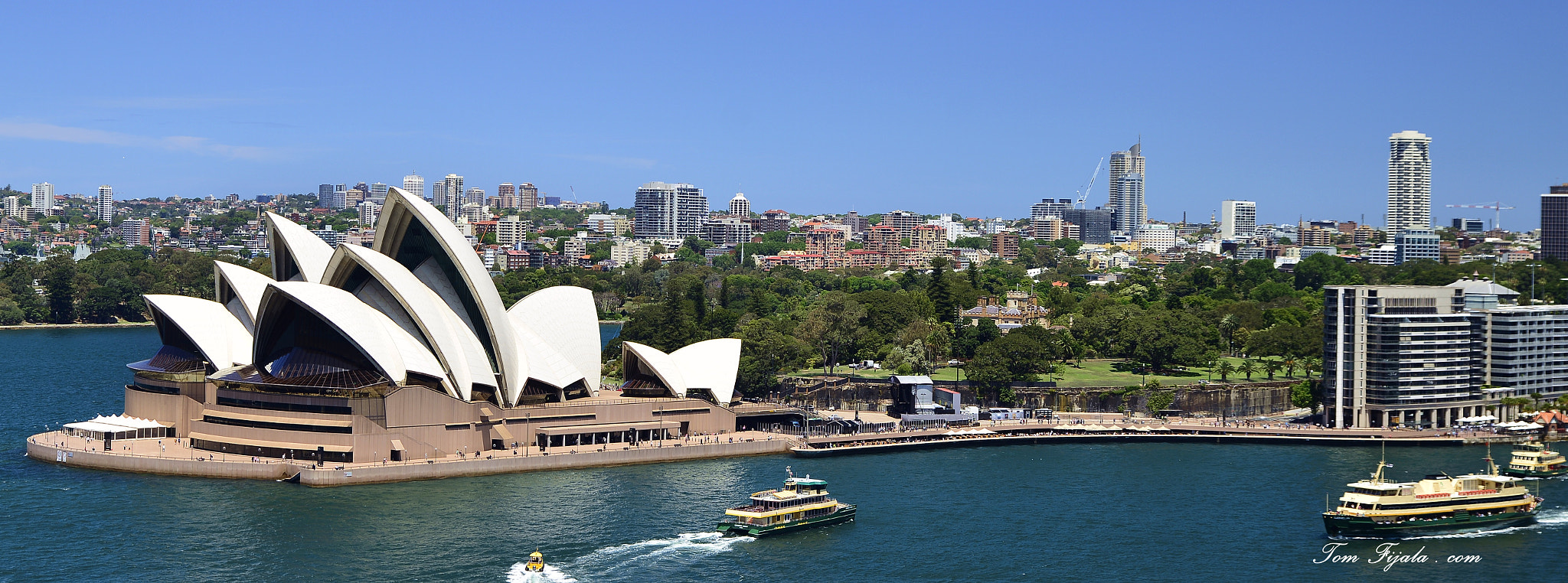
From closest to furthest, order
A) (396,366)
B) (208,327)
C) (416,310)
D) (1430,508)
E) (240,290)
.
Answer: (1430,508), (396,366), (416,310), (240,290), (208,327)

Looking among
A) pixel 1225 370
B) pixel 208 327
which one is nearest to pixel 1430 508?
pixel 1225 370

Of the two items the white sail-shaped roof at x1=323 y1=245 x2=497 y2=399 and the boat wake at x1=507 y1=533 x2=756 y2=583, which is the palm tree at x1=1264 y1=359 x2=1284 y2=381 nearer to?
the white sail-shaped roof at x1=323 y1=245 x2=497 y2=399

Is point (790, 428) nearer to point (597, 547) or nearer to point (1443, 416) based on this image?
point (597, 547)

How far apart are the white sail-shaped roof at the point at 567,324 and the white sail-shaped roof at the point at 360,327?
596 cm

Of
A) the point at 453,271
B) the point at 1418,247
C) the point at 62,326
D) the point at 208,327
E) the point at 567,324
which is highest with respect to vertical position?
the point at 1418,247

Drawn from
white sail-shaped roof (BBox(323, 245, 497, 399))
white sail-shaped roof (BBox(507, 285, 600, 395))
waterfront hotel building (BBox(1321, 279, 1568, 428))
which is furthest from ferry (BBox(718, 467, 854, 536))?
waterfront hotel building (BBox(1321, 279, 1568, 428))

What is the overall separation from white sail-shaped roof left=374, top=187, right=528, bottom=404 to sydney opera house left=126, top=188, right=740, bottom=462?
6cm

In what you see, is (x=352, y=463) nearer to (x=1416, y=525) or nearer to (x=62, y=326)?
(x=1416, y=525)

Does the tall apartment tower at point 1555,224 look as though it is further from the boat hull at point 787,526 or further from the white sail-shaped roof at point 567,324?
the boat hull at point 787,526

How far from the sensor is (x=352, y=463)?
48.7 m

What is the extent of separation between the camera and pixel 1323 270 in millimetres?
135000

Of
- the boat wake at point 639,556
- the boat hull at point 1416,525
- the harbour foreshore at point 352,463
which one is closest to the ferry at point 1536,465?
the boat hull at point 1416,525

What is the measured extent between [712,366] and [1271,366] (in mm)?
30168

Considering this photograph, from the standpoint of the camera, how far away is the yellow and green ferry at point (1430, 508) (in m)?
41.3
